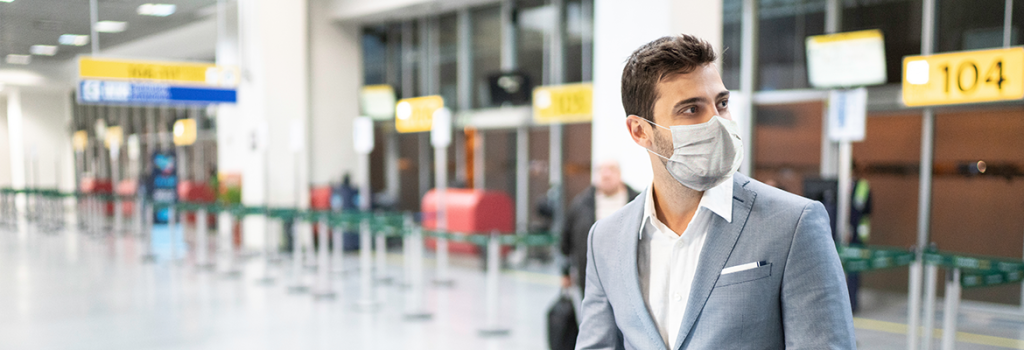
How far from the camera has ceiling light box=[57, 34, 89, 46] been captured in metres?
7.23

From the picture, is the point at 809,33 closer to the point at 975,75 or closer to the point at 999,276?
the point at 975,75

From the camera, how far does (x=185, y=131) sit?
19.2 m

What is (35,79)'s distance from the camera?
655cm

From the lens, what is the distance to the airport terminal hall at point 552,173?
1.36 m

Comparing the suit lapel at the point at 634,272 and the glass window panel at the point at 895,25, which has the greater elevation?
the glass window panel at the point at 895,25

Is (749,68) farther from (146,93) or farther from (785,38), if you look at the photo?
(146,93)

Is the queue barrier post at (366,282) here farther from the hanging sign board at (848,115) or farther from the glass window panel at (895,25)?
the glass window panel at (895,25)

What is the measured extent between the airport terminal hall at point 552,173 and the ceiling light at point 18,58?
0.04 m

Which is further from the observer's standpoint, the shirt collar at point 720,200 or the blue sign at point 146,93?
the blue sign at point 146,93

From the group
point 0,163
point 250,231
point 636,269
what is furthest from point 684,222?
point 250,231

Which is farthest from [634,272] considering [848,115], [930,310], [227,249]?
[227,249]

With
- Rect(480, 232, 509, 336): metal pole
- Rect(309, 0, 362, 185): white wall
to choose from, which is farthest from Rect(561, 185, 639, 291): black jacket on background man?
Rect(309, 0, 362, 185): white wall

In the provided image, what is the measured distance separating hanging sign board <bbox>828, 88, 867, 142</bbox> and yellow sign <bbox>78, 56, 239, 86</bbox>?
7822mm

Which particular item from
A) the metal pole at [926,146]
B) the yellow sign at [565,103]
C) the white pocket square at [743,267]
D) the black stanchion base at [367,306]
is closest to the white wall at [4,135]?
the black stanchion base at [367,306]
